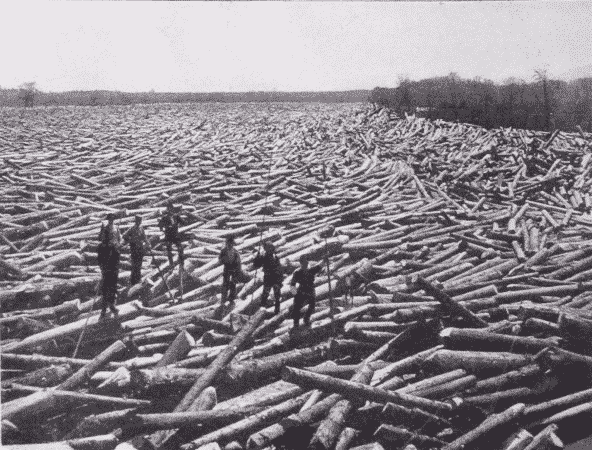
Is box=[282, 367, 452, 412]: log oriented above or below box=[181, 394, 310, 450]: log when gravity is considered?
above

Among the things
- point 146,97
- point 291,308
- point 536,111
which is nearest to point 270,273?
point 291,308

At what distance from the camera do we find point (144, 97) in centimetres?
5156

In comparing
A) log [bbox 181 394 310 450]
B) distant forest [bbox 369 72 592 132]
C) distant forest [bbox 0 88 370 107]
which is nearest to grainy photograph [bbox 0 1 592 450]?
log [bbox 181 394 310 450]

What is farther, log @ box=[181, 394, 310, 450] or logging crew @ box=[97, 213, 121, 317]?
logging crew @ box=[97, 213, 121, 317]

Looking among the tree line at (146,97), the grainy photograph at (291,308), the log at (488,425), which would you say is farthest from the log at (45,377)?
the tree line at (146,97)

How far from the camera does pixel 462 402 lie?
194 inches

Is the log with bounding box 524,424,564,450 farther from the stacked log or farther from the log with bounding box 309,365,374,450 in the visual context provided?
the log with bounding box 309,365,374,450

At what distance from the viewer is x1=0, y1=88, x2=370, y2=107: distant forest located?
41656 millimetres

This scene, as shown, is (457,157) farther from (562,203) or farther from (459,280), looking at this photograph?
(459,280)

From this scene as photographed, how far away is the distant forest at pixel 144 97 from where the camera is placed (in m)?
41.7

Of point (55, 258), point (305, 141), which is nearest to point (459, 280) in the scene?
point (55, 258)

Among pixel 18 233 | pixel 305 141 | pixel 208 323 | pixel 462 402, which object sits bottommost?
pixel 462 402

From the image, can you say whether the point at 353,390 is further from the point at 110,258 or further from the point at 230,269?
the point at 110,258

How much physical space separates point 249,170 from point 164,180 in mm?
2958
